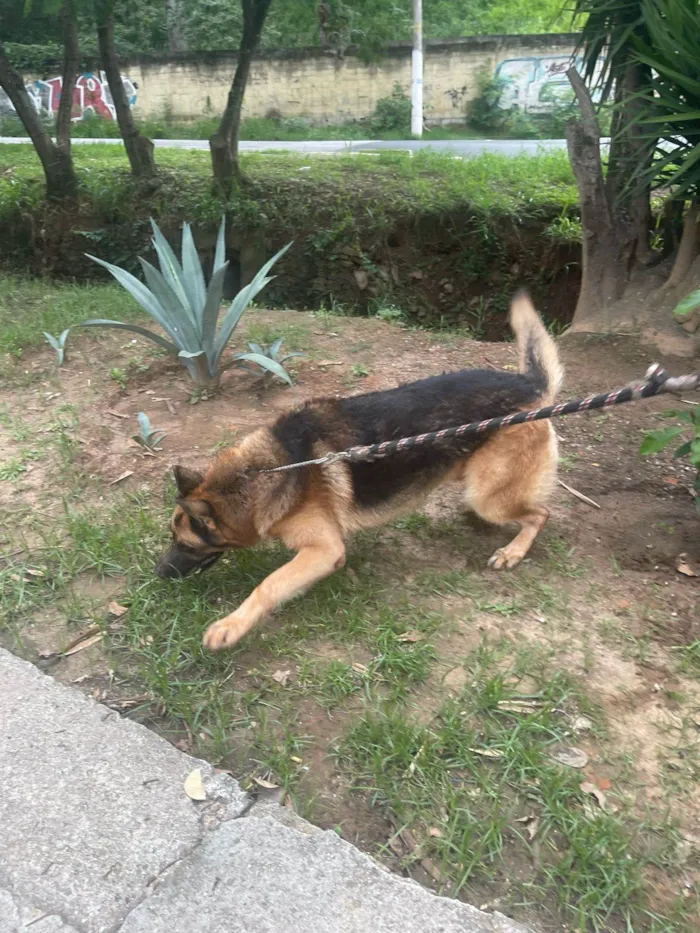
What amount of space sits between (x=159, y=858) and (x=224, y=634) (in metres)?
0.81

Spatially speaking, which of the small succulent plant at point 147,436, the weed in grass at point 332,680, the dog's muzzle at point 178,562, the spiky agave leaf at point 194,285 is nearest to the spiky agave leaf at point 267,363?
the spiky agave leaf at point 194,285

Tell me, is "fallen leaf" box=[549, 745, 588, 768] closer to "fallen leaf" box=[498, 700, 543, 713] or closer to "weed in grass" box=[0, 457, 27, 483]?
"fallen leaf" box=[498, 700, 543, 713]

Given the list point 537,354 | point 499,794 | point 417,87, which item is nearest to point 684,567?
point 537,354

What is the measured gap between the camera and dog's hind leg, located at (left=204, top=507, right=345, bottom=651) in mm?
2617

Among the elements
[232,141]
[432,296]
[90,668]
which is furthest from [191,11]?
[90,668]

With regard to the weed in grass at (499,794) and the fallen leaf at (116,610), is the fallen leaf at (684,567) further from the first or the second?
the fallen leaf at (116,610)

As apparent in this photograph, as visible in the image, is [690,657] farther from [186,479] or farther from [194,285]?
[194,285]

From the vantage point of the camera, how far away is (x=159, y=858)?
76.4 inches

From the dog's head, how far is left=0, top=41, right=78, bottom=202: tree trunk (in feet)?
24.2

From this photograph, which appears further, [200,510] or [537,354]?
[537,354]

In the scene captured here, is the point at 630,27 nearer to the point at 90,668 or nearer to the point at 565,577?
the point at 565,577

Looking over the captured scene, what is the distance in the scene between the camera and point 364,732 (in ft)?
7.57

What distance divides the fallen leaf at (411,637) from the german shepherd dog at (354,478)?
0.41m

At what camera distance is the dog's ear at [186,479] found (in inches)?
110
